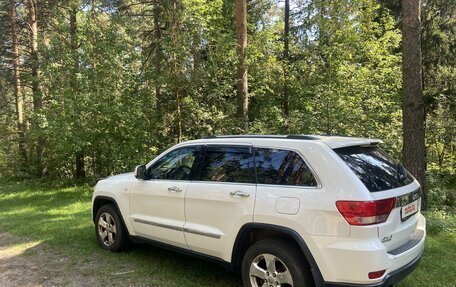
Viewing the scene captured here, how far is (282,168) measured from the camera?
155 inches

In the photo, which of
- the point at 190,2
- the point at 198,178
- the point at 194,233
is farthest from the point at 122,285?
the point at 190,2

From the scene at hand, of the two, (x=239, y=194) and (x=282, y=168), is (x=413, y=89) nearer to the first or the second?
(x=282, y=168)

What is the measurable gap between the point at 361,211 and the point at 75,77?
37.9 feet

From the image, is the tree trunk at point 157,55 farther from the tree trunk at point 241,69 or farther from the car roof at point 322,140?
the car roof at point 322,140

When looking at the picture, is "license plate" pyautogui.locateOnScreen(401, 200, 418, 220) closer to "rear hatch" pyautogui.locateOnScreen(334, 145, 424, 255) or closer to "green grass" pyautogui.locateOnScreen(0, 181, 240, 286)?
"rear hatch" pyautogui.locateOnScreen(334, 145, 424, 255)

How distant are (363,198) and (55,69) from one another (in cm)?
1217

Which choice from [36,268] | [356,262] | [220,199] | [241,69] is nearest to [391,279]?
[356,262]

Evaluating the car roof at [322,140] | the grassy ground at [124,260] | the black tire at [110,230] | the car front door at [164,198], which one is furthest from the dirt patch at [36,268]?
the car roof at [322,140]

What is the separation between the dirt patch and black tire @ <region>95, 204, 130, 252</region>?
52 centimetres

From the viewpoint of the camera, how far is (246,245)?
4.18 meters

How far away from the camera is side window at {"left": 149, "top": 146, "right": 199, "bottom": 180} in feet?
16.2

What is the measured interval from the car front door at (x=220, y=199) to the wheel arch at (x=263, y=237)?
0.07 m

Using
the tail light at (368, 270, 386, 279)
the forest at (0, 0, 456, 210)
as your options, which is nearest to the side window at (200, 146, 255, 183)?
the tail light at (368, 270, 386, 279)

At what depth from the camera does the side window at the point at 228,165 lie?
13.9 feet
